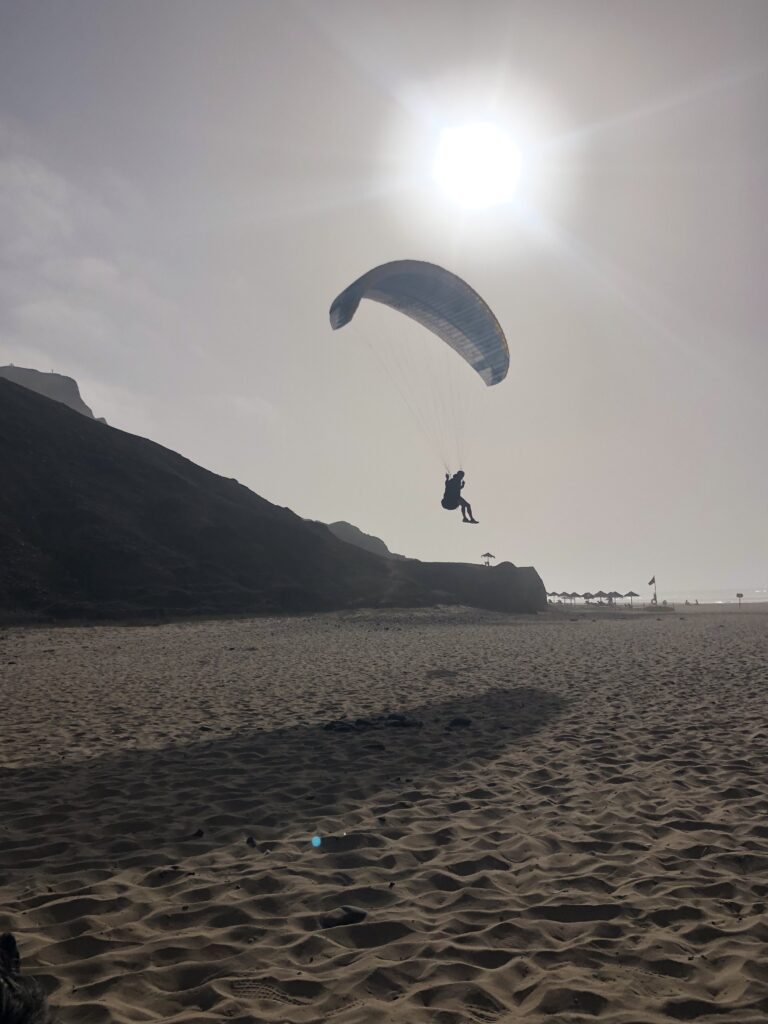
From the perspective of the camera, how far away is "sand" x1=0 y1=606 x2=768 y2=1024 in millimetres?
3941

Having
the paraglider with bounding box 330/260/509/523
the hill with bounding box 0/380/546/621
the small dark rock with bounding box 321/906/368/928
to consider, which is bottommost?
the small dark rock with bounding box 321/906/368/928

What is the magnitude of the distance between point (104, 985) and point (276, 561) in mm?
46397

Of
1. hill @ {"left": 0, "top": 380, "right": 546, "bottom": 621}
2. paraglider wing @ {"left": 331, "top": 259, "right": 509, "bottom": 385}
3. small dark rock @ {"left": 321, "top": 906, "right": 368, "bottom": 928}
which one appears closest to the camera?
small dark rock @ {"left": 321, "top": 906, "right": 368, "bottom": 928}

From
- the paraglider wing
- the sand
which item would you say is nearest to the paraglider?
the paraglider wing

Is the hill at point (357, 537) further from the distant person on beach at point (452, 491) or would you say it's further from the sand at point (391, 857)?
the sand at point (391, 857)

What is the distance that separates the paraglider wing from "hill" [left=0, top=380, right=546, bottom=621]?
23508 millimetres

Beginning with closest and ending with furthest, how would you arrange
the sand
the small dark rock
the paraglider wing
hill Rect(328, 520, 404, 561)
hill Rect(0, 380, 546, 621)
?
1. the sand
2. the small dark rock
3. the paraglider wing
4. hill Rect(0, 380, 546, 621)
5. hill Rect(328, 520, 404, 561)

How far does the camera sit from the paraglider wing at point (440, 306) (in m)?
18.6

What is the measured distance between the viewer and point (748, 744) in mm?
9336

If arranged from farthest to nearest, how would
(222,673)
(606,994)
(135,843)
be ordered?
1. (222,673)
2. (135,843)
3. (606,994)

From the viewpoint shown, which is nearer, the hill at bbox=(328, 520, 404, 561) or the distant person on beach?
the distant person on beach

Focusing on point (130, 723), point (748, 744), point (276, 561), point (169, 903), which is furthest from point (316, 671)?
point (276, 561)

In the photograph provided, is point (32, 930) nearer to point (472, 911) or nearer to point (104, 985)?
point (104, 985)

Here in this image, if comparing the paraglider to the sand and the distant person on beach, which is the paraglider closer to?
the distant person on beach
